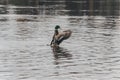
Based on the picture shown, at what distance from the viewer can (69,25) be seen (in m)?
43.3

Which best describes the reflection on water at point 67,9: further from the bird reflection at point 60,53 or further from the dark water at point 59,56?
the bird reflection at point 60,53

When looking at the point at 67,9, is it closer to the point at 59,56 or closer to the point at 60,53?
the point at 60,53

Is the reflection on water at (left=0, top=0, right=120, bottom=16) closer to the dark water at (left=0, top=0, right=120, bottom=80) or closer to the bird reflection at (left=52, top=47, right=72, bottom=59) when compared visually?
the dark water at (left=0, top=0, right=120, bottom=80)

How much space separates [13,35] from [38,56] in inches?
399

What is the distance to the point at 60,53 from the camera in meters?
25.5

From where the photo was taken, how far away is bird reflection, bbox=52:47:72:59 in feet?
79.4

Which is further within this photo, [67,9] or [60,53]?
[67,9]

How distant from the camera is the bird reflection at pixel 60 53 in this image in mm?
24188

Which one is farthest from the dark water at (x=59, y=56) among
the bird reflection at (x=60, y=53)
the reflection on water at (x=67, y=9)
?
the reflection on water at (x=67, y=9)

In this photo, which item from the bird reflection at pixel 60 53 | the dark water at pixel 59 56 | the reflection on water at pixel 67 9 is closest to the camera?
the dark water at pixel 59 56

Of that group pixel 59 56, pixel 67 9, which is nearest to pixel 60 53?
pixel 59 56

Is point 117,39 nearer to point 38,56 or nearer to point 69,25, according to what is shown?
point 38,56

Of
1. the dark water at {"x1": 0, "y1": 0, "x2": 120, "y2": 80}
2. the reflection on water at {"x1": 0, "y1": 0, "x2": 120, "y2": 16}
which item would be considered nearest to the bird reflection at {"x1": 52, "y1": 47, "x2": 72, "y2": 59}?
the dark water at {"x1": 0, "y1": 0, "x2": 120, "y2": 80}

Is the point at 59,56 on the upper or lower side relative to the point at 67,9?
upper
